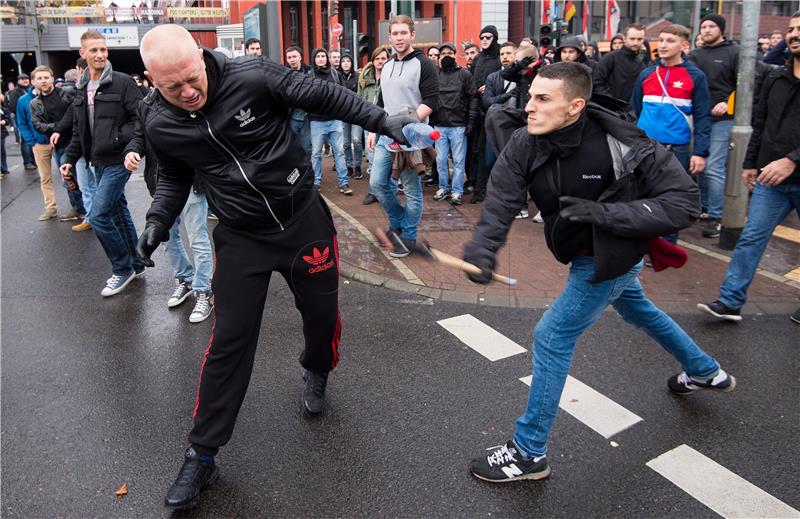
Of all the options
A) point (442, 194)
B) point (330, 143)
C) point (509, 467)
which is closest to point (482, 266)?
point (509, 467)

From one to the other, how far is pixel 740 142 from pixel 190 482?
Result: 6.26 m

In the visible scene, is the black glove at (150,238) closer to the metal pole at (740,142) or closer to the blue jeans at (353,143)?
the metal pole at (740,142)

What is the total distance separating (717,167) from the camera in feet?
23.8

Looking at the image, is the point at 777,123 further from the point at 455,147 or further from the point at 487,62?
the point at 487,62

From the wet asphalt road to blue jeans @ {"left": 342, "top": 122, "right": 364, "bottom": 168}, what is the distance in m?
6.04

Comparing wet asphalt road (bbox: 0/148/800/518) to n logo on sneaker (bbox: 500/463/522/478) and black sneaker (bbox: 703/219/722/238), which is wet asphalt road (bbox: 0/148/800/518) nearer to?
n logo on sneaker (bbox: 500/463/522/478)

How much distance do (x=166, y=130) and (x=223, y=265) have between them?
2.19 ft

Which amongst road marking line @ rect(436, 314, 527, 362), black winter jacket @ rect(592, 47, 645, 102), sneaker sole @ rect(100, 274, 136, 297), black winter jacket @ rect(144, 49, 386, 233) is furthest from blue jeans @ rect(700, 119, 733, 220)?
sneaker sole @ rect(100, 274, 136, 297)

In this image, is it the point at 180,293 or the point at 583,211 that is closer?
the point at 583,211

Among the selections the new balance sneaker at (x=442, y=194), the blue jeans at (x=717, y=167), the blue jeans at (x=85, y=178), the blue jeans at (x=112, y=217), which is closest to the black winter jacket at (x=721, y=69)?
the blue jeans at (x=717, y=167)

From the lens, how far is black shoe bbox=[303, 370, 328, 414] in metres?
3.68

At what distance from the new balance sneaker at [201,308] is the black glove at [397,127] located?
2982mm

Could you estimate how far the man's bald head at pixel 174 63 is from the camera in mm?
2555

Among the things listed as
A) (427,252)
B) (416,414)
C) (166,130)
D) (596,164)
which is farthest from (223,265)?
(596,164)
